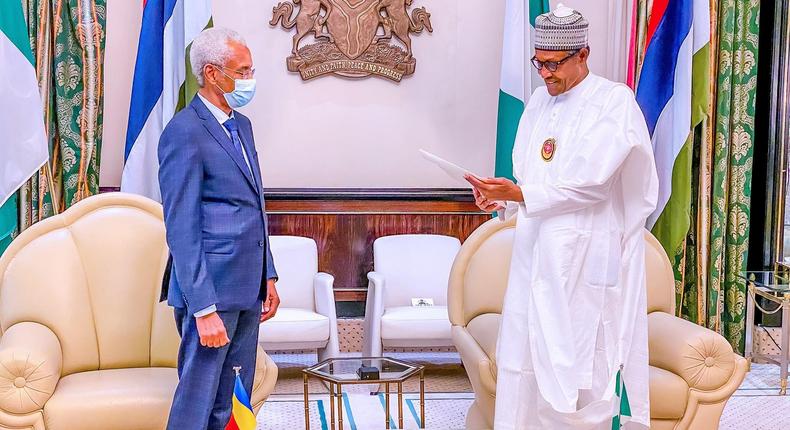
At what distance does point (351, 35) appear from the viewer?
549cm

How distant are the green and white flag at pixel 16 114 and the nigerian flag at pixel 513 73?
98.0 inches

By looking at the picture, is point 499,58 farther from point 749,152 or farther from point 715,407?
point 715,407

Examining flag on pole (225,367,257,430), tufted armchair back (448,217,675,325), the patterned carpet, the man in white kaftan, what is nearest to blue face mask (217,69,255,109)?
the man in white kaftan

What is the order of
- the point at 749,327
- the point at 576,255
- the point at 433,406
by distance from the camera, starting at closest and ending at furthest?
1. the point at 576,255
2. the point at 433,406
3. the point at 749,327

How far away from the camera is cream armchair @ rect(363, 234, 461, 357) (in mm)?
4719

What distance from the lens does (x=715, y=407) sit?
350 centimetres

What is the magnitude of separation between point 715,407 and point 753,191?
2.53 m

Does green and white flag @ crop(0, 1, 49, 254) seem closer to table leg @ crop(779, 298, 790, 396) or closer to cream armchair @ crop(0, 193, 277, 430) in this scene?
cream armchair @ crop(0, 193, 277, 430)

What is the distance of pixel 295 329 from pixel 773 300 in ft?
8.44

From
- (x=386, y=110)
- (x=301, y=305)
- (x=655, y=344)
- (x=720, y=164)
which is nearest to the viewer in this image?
(x=655, y=344)

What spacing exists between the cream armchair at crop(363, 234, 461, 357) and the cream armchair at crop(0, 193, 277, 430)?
4.28ft

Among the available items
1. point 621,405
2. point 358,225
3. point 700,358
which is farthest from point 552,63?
point 358,225

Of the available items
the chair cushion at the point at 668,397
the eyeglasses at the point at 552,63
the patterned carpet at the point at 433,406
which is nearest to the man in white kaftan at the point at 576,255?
the eyeglasses at the point at 552,63

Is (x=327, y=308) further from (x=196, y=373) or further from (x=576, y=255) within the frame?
(x=576, y=255)
